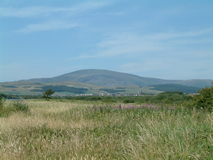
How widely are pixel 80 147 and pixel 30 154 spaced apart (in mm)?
1129

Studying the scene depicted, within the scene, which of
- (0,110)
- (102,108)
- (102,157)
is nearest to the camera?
(102,157)

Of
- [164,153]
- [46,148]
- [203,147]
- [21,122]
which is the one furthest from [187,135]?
[21,122]

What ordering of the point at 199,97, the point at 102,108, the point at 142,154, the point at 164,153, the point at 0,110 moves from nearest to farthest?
the point at 164,153 → the point at 142,154 → the point at 102,108 → the point at 0,110 → the point at 199,97

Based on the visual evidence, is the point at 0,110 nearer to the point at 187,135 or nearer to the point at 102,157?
the point at 102,157

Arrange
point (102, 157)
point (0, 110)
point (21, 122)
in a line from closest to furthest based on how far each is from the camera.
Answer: point (102, 157)
point (21, 122)
point (0, 110)

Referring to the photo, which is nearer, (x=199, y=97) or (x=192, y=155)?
(x=192, y=155)

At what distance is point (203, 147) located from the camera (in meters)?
4.21

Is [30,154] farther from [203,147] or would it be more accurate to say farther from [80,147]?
[203,147]

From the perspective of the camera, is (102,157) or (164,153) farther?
(102,157)

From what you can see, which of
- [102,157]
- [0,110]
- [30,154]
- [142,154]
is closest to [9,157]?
[30,154]

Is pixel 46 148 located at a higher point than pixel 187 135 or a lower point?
lower

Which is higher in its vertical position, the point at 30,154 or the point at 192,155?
the point at 192,155

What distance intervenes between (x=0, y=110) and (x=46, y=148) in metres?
9.31

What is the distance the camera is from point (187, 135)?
14.9 ft
